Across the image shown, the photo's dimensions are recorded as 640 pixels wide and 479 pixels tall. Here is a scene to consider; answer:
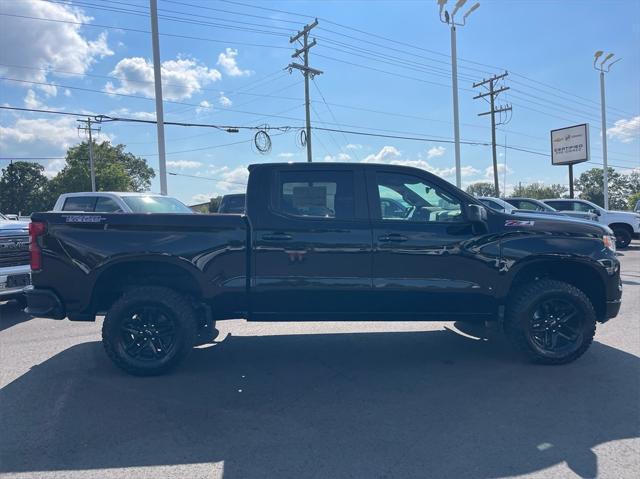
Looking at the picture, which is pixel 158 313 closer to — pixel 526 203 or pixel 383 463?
pixel 383 463

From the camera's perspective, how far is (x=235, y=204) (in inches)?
559

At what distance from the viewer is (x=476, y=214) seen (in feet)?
14.7

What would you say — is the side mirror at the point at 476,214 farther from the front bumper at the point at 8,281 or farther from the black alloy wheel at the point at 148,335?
the front bumper at the point at 8,281

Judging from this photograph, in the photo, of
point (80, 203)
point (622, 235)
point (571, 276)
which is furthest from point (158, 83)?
point (622, 235)

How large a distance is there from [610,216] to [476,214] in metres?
15.7

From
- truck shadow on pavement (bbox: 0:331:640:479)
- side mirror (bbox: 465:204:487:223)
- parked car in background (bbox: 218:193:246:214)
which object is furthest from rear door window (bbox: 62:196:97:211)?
side mirror (bbox: 465:204:487:223)

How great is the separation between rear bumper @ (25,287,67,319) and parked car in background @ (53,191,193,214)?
4.90 metres

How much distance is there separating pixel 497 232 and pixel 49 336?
5700 mm

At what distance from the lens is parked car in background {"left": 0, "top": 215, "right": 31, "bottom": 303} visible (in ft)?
22.5

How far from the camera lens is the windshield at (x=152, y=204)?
951cm

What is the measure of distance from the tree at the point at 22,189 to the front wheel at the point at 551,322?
7616cm

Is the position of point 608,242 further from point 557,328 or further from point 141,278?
point 141,278

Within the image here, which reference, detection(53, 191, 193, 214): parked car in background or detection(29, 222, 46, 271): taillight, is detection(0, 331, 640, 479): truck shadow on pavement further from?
detection(53, 191, 193, 214): parked car in background

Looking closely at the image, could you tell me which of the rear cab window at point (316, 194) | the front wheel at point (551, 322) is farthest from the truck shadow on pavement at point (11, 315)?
the front wheel at point (551, 322)
